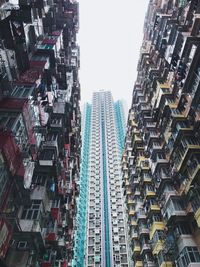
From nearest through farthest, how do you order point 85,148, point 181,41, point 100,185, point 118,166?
point 181,41 < point 100,185 < point 118,166 < point 85,148

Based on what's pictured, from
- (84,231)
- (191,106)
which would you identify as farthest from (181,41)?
(84,231)

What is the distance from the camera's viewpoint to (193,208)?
2308cm

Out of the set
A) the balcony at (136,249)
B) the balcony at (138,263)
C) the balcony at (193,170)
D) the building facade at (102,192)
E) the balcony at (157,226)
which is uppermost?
the building facade at (102,192)

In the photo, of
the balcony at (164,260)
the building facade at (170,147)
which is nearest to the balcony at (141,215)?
the building facade at (170,147)

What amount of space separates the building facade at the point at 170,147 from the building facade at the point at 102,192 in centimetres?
2823

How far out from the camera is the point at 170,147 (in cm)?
2969

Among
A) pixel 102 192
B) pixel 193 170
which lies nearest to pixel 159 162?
pixel 193 170

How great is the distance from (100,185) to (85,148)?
22.2m

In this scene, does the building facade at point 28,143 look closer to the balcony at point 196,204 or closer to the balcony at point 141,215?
the balcony at point 141,215

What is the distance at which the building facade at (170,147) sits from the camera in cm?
2455

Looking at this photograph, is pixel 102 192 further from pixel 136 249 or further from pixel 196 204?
pixel 196 204

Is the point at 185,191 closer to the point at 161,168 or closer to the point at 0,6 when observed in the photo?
the point at 161,168

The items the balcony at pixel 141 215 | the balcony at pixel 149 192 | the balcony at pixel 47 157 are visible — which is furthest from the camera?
the balcony at pixel 141 215

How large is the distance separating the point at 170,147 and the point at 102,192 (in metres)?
57.3
